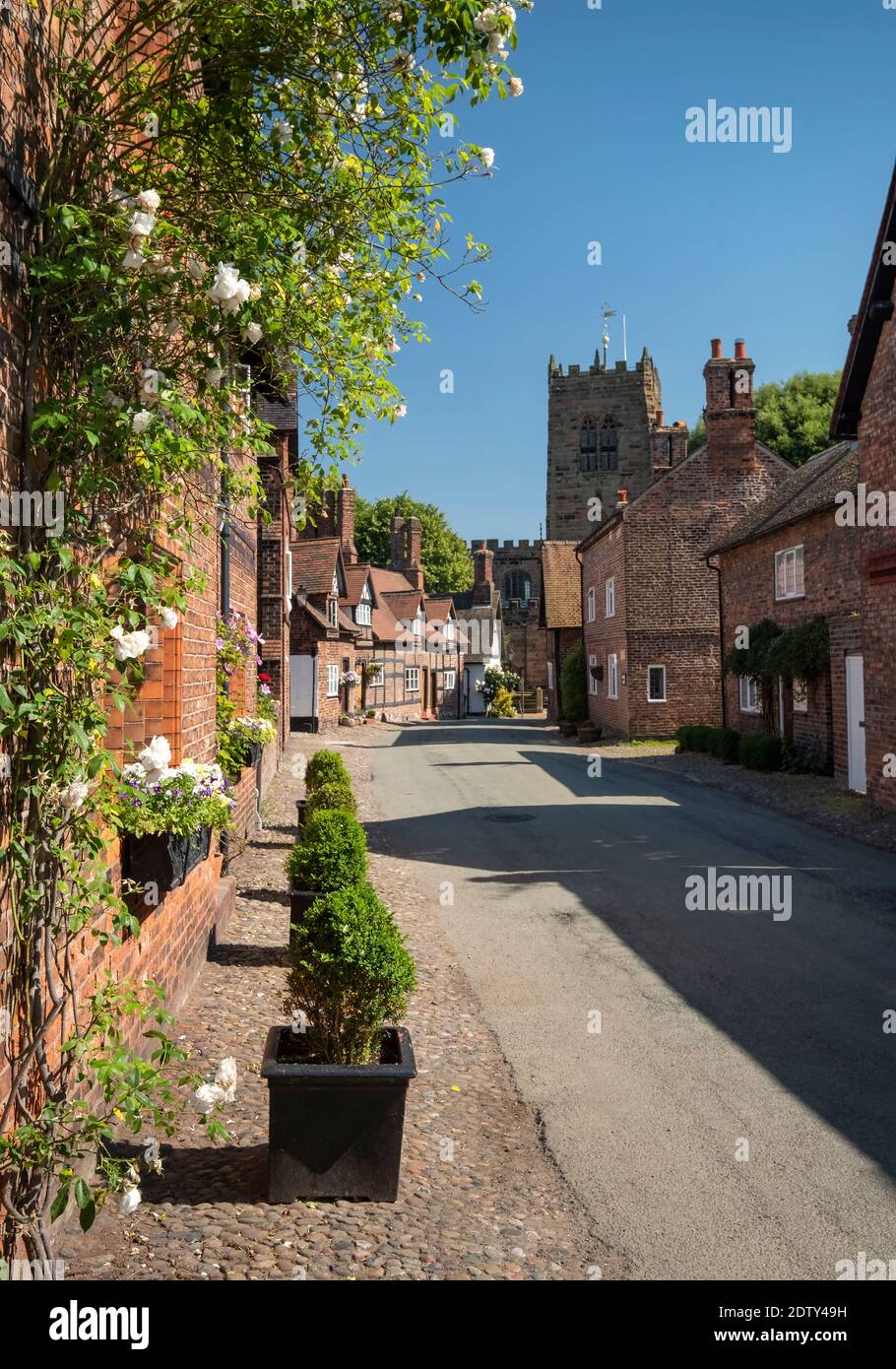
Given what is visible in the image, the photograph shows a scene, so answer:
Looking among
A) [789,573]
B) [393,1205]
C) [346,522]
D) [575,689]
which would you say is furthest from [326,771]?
[346,522]

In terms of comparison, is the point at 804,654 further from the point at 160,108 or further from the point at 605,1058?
the point at 160,108

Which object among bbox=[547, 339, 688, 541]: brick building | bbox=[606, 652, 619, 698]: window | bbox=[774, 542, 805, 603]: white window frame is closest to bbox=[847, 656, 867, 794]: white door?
bbox=[774, 542, 805, 603]: white window frame

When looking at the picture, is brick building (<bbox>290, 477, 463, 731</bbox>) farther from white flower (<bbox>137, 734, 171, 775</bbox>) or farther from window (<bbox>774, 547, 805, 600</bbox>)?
white flower (<bbox>137, 734, 171, 775</bbox>)

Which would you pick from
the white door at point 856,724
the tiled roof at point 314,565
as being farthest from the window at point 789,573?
the tiled roof at point 314,565

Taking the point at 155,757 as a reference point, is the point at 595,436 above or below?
above

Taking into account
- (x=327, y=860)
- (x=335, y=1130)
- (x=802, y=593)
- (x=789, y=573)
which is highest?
(x=789, y=573)

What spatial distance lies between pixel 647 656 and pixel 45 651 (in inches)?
1104

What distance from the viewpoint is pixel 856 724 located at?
58.9 feet

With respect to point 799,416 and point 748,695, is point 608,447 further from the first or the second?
point 748,695

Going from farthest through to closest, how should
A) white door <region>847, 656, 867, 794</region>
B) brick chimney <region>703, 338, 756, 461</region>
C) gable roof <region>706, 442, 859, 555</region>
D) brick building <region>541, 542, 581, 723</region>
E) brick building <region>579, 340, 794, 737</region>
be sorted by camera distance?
brick building <region>541, 542, 581, 723</region> → brick building <region>579, 340, 794, 737</region> → brick chimney <region>703, 338, 756, 461</region> → gable roof <region>706, 442, 859, 555</region> → white door <region>847, 656, 867, 794</region>

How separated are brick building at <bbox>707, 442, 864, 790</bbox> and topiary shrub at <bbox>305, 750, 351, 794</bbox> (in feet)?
32.9

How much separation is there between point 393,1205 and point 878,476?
42.2 ft

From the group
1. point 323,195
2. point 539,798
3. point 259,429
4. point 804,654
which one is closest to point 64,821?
point 259,429

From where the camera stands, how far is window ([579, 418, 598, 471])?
66188 mm
